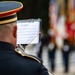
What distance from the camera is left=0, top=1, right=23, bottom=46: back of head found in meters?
3.21

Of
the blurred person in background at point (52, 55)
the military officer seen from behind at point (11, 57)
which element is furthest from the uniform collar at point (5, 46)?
the blurred person in background at point (52, 55)

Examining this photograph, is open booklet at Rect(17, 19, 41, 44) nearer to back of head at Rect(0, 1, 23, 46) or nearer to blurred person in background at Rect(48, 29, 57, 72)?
back of head at Rect(0, 1, 23, 46)

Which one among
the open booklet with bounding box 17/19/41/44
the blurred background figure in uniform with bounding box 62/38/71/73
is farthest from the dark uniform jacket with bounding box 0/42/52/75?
the blurred background figure in uniform with bounding box 62/38/71/73

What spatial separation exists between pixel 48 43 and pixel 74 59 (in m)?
1.48

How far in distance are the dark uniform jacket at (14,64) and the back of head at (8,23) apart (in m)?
0.04

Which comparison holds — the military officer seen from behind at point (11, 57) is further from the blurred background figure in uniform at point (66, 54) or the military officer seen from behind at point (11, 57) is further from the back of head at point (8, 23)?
the blurred background figure in uniform at point (66, 54)

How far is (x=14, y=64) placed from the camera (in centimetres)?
318

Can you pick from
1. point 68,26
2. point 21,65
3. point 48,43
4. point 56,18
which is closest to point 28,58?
point 21,65

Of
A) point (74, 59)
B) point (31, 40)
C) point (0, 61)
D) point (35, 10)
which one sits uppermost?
point (0, 61)

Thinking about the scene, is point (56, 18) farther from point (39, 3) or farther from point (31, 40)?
point (31, 40)

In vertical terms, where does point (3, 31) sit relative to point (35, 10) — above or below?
above

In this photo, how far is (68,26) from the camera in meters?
17.2

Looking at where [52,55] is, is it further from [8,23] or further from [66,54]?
[8,23]

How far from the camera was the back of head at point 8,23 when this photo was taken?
10.5ft
